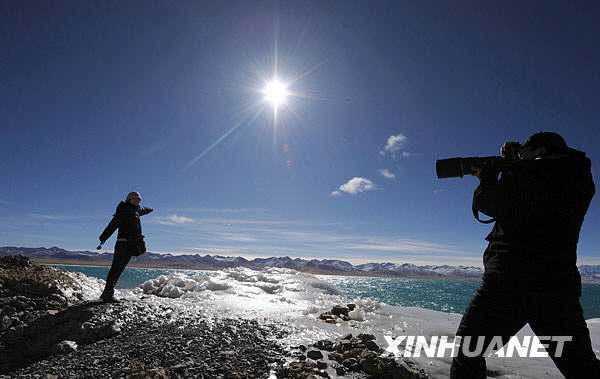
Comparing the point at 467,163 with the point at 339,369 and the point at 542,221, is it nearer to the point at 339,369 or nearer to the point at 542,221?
the point at 542,221

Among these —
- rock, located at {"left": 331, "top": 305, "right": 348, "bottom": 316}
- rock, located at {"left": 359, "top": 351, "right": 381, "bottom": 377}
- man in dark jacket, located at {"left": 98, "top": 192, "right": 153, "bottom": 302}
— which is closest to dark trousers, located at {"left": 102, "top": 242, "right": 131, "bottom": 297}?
man in dark jacket, located at {"left": 98, "top": 192, "right": 153, "bottom": 302}

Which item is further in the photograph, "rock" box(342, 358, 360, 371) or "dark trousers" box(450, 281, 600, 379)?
"rock" box(342, 358, 360, 371)

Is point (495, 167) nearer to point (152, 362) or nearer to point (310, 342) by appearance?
point (310, 342)

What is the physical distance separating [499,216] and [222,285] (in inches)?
397

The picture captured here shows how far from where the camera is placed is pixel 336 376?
4699mm

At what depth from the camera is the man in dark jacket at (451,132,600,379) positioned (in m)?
2.47

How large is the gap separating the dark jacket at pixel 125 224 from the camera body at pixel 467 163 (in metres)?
Answer: 7.86

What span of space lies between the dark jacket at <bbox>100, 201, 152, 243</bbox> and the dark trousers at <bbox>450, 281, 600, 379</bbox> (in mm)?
8207

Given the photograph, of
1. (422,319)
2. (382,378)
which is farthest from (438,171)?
(422,319)

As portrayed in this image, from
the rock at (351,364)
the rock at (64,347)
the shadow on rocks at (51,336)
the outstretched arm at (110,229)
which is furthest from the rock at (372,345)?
the outstretched arm at (110,229)

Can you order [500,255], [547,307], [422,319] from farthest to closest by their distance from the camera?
[422,319] < [500,255] < [547,307]

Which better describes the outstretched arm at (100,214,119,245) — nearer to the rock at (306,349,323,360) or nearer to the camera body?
the rock at (306,349,323,360)

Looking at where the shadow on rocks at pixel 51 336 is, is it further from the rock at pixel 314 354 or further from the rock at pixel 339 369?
the rock at pixel 339 369

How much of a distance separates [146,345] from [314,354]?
2746 mm
